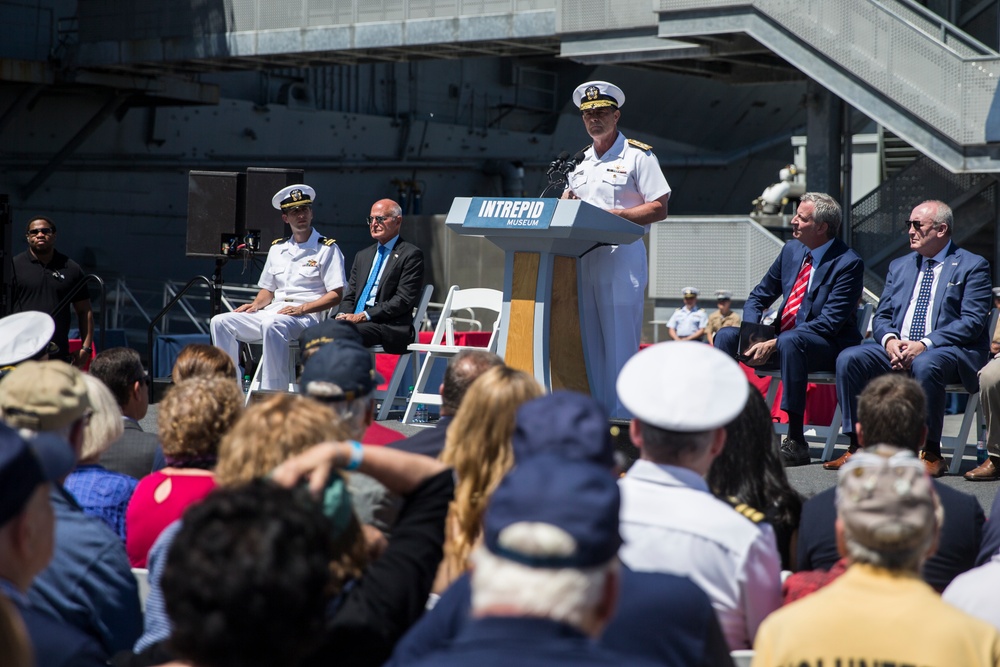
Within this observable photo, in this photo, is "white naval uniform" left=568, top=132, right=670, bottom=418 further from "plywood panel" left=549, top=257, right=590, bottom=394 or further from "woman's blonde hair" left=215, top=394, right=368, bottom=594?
"woman's blonde hair" left=215, top=394, right=368, bottom=594

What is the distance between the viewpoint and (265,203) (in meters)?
9.65

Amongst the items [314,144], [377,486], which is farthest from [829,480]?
[314,144]

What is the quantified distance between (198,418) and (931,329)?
396 cm

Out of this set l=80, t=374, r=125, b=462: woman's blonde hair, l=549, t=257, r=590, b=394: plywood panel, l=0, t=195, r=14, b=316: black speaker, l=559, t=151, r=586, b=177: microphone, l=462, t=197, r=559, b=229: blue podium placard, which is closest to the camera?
l=80, t=374, r=125, b=462: woman's blonde hair

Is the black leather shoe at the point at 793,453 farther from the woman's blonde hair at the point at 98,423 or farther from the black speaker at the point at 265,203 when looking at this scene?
the black speaker at the point at 265,203

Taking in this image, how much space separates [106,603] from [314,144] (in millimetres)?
18552

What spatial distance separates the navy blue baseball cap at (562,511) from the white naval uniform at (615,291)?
429 centimetres

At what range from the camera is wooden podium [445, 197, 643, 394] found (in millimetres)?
5246

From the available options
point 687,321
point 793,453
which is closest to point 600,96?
point 793,453

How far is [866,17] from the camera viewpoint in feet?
35.0

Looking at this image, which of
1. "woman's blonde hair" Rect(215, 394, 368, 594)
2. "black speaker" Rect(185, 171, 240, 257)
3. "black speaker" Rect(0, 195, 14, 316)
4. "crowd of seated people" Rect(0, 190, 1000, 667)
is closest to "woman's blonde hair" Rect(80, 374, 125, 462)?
"crowd of seated people" Rect(0, 190, 1000, 667)

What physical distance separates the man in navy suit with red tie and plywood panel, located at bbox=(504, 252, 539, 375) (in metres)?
1.20

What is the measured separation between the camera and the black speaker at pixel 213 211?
952 cm

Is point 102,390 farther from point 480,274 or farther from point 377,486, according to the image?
point 480,274
